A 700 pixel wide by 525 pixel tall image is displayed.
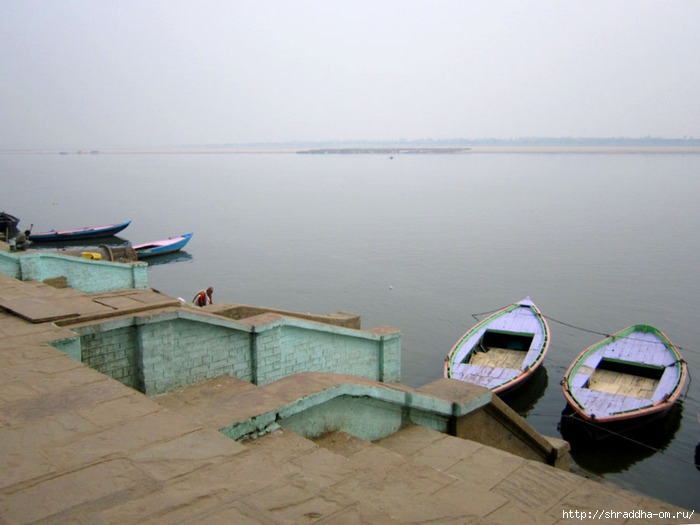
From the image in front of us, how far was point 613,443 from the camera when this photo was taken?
14016 millimetres

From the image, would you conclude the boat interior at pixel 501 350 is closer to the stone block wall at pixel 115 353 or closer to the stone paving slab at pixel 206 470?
the stone paving slab at pixel 206 470

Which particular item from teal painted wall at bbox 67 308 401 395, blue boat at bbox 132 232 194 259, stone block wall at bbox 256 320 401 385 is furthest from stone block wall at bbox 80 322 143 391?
blue boat at bbox 132 232 194 259

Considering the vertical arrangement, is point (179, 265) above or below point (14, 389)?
below

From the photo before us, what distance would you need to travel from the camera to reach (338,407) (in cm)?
605

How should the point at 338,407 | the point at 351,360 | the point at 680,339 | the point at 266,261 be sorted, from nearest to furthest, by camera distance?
1. the point at 338,407
2. the point at 351,360
3. the point at 680,339
4. the point at 266,261

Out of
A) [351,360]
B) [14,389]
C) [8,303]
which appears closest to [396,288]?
[351,360]

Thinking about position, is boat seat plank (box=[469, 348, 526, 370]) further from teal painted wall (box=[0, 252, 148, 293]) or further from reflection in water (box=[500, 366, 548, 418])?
teal painted wall (box=[0, 252, 148, 293])

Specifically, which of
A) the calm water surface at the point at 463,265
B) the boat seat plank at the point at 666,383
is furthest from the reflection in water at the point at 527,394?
the boat seat plank at the point at 666,383

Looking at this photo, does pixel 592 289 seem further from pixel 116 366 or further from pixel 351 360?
pixel 116 366

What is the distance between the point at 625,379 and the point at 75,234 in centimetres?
3499

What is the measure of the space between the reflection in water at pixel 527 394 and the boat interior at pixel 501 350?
2.06 feet

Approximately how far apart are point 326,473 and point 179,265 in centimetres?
3071

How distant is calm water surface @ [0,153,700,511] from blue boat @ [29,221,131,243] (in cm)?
159

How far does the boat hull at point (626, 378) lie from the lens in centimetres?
1393
